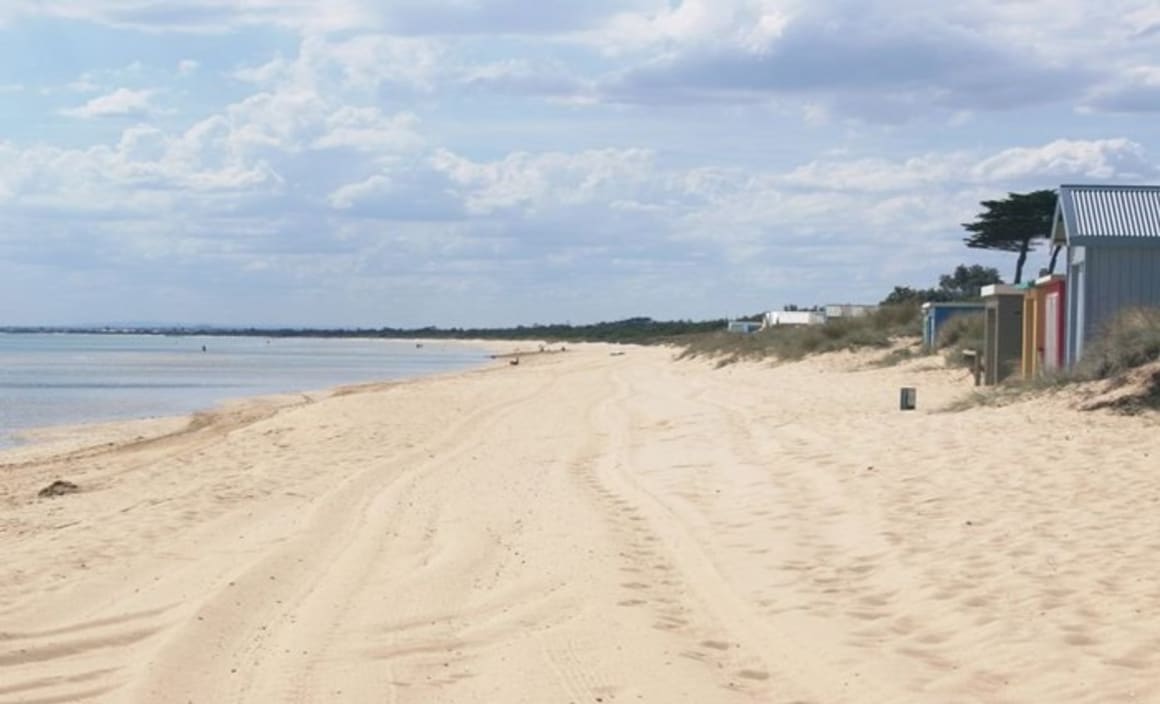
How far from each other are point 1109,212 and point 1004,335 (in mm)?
4236

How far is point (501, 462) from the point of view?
1639cm

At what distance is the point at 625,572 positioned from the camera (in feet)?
29.9

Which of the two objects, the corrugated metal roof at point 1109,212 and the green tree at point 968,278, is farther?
the green tree at point 968,278

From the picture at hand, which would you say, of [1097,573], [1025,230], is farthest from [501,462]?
[1025,230]

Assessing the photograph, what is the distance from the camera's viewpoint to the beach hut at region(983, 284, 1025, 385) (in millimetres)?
23875

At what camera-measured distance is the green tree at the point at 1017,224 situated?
193 ft

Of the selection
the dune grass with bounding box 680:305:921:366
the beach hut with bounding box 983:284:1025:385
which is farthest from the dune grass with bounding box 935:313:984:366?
the dune grass with bounding box 680:305:921:366

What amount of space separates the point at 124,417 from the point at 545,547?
2454cm

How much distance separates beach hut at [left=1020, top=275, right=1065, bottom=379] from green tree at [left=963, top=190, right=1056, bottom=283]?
120 feet

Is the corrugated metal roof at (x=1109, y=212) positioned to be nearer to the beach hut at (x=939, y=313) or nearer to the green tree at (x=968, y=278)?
the beach hut at (x=939, y=313)

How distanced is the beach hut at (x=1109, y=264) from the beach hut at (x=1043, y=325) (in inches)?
20.9

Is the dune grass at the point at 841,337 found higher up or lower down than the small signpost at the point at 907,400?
higher up

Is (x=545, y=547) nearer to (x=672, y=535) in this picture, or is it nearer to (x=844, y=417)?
(x=672, y=535)

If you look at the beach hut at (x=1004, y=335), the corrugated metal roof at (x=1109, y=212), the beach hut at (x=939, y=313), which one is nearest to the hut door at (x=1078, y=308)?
the corrugated metal roof at (x=1109, y=212)
